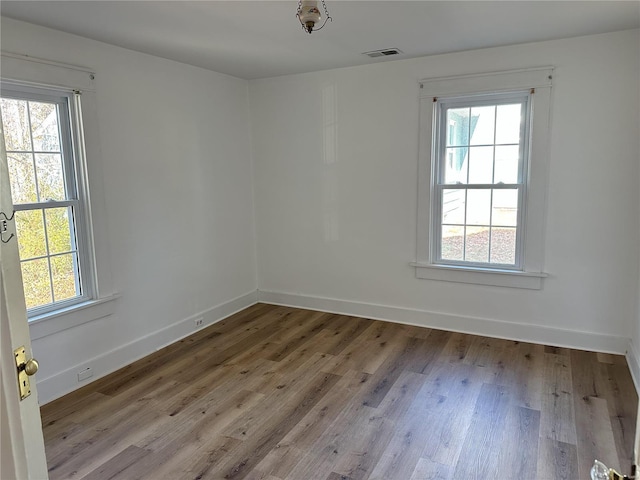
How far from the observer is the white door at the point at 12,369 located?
0.75m

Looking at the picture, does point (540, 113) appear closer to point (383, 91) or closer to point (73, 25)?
point (383, 91)

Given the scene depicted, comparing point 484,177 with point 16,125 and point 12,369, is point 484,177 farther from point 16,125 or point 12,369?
point 12,369

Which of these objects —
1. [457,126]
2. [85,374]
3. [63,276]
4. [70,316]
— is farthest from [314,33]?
[85,374]

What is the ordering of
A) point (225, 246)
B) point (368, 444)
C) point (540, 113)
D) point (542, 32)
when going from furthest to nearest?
1. point (225, 246)
2. point (540, 113)
3. point (542, 32)
4. point (368, 444)

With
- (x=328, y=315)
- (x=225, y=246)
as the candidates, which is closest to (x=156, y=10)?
(x=225, y=246)

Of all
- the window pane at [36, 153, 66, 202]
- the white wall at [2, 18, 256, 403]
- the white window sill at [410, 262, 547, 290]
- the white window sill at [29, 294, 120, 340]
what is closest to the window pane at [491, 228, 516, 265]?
the white window sill at [410, 262, 547, 290]

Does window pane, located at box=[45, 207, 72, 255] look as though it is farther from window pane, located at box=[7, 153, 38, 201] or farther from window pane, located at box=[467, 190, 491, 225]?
window pane, located at box=[467, 190, 491, 225]

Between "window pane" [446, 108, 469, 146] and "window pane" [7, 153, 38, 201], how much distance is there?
3.25 meters

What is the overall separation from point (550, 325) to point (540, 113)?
175 centimetres

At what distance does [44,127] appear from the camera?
9.55ft

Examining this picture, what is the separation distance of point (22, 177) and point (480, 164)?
3.47 m

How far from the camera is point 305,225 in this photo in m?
4.66

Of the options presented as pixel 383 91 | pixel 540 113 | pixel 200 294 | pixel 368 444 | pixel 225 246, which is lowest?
pixel 368 444

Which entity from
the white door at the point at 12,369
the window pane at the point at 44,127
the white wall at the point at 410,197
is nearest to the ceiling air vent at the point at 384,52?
the white wall at the point at 410,197
